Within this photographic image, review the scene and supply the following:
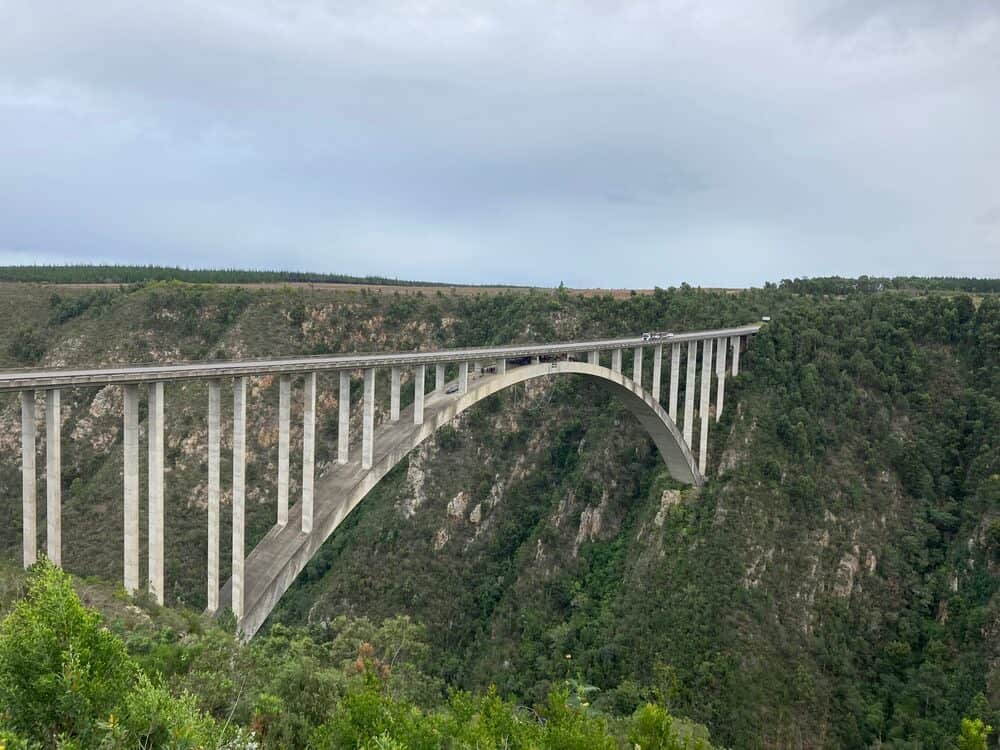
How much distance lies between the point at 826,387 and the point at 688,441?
9.24 metres

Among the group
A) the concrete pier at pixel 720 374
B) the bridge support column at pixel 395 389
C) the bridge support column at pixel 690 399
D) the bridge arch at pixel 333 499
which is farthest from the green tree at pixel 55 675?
the concrete pier at pixel 720 374

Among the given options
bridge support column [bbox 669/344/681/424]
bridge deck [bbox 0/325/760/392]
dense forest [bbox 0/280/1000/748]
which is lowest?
dense forest [bbox 0/280/1000/748]

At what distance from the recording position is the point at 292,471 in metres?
42.7

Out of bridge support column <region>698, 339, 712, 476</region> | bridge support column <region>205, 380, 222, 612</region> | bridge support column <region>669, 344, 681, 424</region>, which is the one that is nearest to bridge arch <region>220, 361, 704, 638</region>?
bridge support column <region>205, 380, 222, 612</region>

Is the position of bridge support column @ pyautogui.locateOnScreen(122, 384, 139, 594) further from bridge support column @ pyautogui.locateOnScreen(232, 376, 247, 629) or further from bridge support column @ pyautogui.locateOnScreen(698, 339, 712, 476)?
bridge support column @ pyautogui.locateOnScreen(698, 339, 712, 476)

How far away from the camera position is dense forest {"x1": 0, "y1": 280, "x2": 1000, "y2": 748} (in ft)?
91.2

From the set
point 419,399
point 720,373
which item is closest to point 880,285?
point 720,373

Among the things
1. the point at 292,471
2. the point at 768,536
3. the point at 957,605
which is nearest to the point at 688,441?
the point at 768,536

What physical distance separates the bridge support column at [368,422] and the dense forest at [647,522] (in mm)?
4806

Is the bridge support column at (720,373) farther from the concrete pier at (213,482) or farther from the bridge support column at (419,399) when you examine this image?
the concrete pier at (213,482)

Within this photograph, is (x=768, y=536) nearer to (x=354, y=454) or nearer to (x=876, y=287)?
(x=354, y=454)

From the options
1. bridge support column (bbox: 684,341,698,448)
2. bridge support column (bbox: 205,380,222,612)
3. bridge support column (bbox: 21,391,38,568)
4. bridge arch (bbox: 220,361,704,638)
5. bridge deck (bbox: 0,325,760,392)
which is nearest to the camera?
bridge support column (bbox: 21,391,38,568)

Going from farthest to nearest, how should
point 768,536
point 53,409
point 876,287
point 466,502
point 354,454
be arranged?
point 876,287
point 466,502
point 768,536
point 354,454
point 53,409

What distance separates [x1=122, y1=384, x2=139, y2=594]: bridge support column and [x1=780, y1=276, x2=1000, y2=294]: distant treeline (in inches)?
2370
